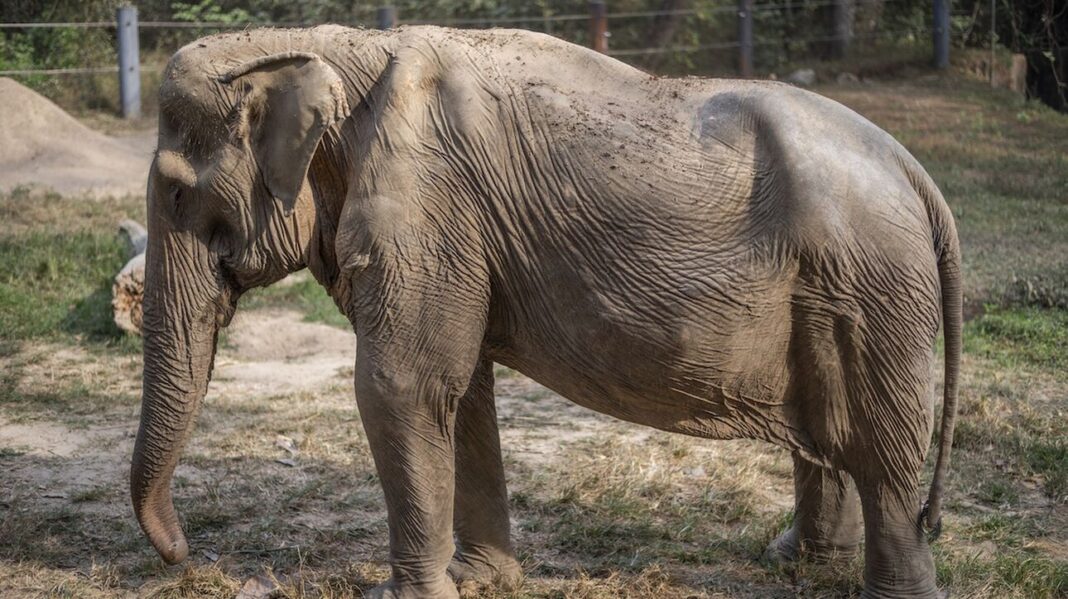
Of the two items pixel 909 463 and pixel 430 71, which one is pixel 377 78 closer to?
pixel 430 71

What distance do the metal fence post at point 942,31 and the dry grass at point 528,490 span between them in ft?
29.1

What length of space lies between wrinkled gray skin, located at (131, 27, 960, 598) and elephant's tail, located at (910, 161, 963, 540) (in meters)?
0.01

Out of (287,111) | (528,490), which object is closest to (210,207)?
(287,111)

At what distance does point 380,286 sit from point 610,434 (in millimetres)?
2829

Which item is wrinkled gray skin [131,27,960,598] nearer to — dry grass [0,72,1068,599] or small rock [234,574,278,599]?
small rock [234,574,278,599]

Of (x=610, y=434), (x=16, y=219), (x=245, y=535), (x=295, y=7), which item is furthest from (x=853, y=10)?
(x=245, y=535)

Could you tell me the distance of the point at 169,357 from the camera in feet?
14.0

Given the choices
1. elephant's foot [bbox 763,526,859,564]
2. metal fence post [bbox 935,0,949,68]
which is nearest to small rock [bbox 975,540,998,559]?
elephant's foot [bbox 763,526,859,564]

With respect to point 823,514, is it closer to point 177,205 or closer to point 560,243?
point 560,243

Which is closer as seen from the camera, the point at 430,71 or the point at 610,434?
the point at 430,71

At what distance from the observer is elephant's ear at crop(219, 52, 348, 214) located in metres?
3.94

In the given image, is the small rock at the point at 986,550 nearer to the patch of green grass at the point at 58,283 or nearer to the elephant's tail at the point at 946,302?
the elephant's tail at the point at 946,302

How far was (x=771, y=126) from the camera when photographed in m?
3.87

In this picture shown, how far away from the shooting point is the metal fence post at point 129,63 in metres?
14.5
